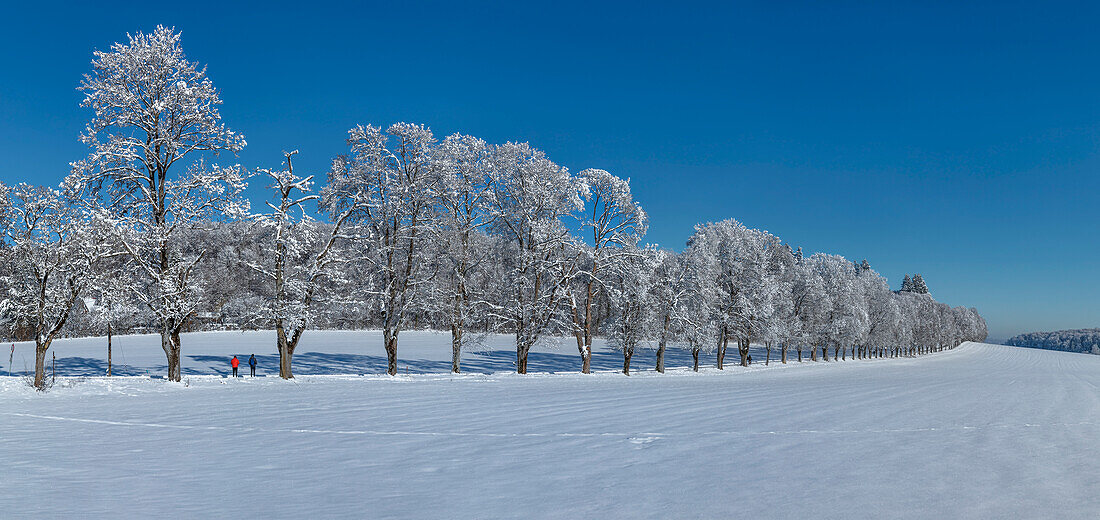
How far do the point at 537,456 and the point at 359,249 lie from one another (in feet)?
67.0

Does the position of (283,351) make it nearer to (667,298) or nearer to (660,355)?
(667,298)

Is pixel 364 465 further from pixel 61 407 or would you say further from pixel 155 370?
pixel 155 370

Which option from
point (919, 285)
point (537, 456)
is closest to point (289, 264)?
point (537, 456)

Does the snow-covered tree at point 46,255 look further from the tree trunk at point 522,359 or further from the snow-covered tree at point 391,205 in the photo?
the tree trunk at point 522,359

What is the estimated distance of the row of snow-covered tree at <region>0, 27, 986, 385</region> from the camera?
1938cm

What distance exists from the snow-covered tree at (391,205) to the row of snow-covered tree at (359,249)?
0.08m

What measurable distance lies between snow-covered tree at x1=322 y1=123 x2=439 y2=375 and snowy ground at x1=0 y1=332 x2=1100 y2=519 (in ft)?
32.4

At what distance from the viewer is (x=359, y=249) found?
26.4 meters

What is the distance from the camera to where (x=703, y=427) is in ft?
36.7

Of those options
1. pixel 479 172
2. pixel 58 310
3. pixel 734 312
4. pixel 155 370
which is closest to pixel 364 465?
pixel 58 310

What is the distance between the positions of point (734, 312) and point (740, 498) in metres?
41.0

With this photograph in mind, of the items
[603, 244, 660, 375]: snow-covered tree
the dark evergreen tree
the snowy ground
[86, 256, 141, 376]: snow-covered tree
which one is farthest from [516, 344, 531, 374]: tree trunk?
the dark evergreen tree

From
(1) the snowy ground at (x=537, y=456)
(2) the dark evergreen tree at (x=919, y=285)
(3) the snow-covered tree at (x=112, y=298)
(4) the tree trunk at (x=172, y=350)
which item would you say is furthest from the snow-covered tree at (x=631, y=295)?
(2) the dark evergreen tree at (x=919, y=285)

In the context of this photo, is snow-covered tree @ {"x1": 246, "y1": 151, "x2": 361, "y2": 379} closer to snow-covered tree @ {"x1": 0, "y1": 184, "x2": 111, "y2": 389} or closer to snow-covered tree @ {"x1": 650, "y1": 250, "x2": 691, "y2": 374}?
snow-covered tree @ {"x1": 0, "y1": 184, "x2": 111, "y2": 389}
